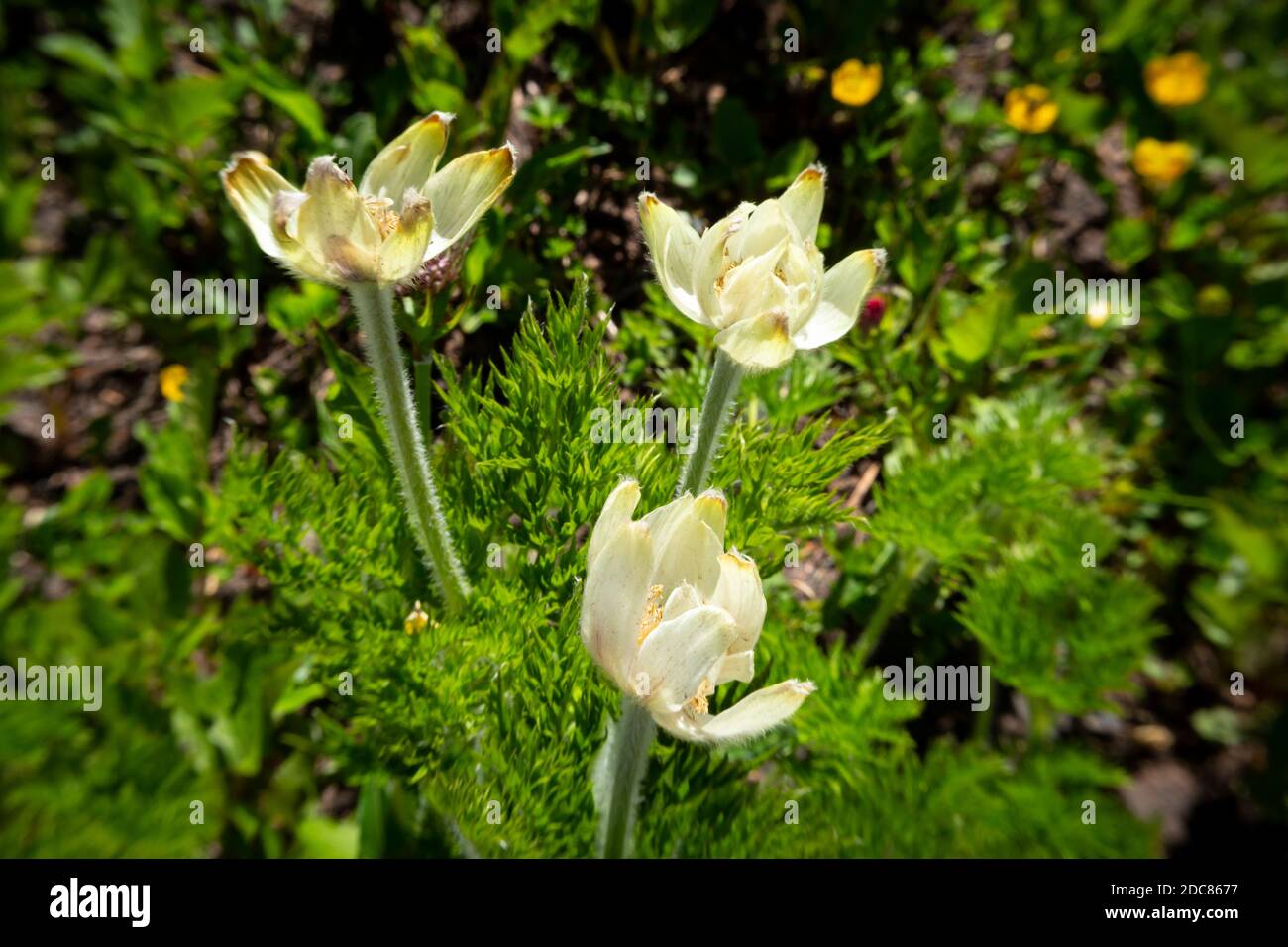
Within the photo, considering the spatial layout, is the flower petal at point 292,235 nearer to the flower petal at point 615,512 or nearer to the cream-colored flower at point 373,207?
the cream-colored flower at point 373,207

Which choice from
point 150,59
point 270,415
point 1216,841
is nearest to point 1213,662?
point 1216,841

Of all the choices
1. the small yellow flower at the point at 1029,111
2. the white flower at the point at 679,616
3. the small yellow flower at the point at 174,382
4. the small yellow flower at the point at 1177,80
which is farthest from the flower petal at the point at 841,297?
the small yellow flower at the point at 1177,80

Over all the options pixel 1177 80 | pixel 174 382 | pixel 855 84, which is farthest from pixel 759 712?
pixel 1177 80

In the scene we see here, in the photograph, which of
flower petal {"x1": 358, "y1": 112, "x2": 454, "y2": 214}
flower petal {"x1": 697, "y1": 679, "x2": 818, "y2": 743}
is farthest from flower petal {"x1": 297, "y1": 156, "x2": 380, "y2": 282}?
flower petal {"x1": 697, "y1": 679, "x2": 818, "y2": 743}

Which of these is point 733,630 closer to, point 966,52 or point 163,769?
point 163,769

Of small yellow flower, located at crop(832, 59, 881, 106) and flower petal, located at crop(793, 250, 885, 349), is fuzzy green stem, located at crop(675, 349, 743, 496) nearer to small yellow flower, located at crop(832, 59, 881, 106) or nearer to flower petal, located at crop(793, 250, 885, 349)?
flower petal, located at crop(793, 250, 885, 349)

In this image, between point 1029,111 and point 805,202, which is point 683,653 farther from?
point 1029,111
